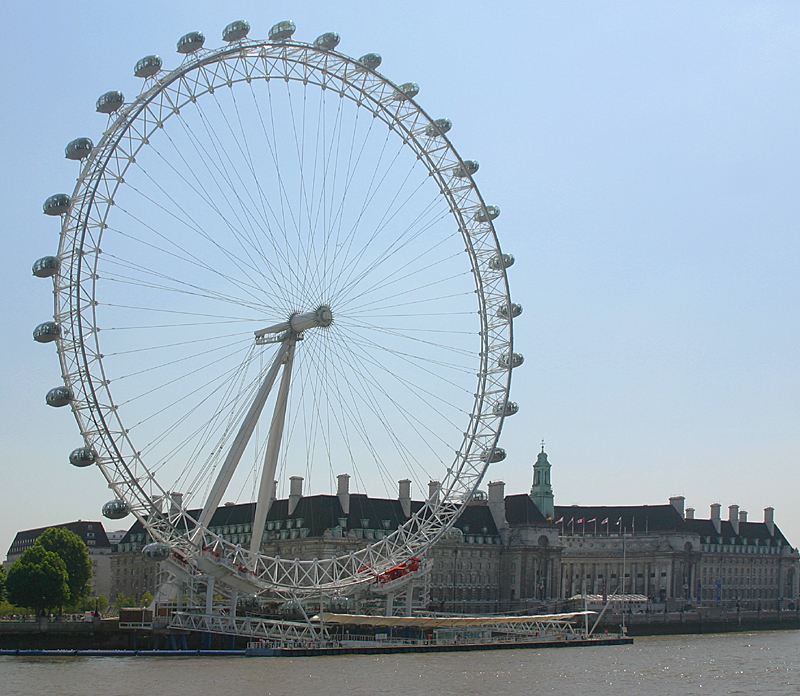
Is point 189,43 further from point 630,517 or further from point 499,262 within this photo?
point 630,517

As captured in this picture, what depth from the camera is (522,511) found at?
12538cm

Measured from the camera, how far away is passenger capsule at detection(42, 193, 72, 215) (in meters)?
56.9

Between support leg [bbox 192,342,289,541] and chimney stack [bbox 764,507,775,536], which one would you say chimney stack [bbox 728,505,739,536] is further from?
support leg [bbox 192,342,289,541]

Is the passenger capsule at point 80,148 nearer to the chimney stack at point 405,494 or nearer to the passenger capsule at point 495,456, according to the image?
the passenger capsule at point 495,456

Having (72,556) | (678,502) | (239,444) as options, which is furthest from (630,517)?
(239,444)

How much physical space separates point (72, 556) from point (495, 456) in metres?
29.7

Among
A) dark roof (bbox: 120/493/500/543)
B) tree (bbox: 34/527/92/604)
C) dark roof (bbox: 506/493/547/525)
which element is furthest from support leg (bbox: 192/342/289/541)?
dark roof (bbox: 506/493/547/525)

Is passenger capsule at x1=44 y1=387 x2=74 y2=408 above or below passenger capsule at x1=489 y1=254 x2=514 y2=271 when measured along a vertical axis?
below

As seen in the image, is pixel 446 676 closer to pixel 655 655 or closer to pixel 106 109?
pixel 655 655

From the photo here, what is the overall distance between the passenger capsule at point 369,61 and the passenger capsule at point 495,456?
774 inches

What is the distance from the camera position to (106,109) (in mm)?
57594

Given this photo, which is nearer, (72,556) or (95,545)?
(72,556)

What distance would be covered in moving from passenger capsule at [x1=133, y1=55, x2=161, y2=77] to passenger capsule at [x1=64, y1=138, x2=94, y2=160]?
3.56 meters

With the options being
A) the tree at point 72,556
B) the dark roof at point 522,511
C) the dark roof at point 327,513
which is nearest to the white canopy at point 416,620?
the tree at point 72,556
